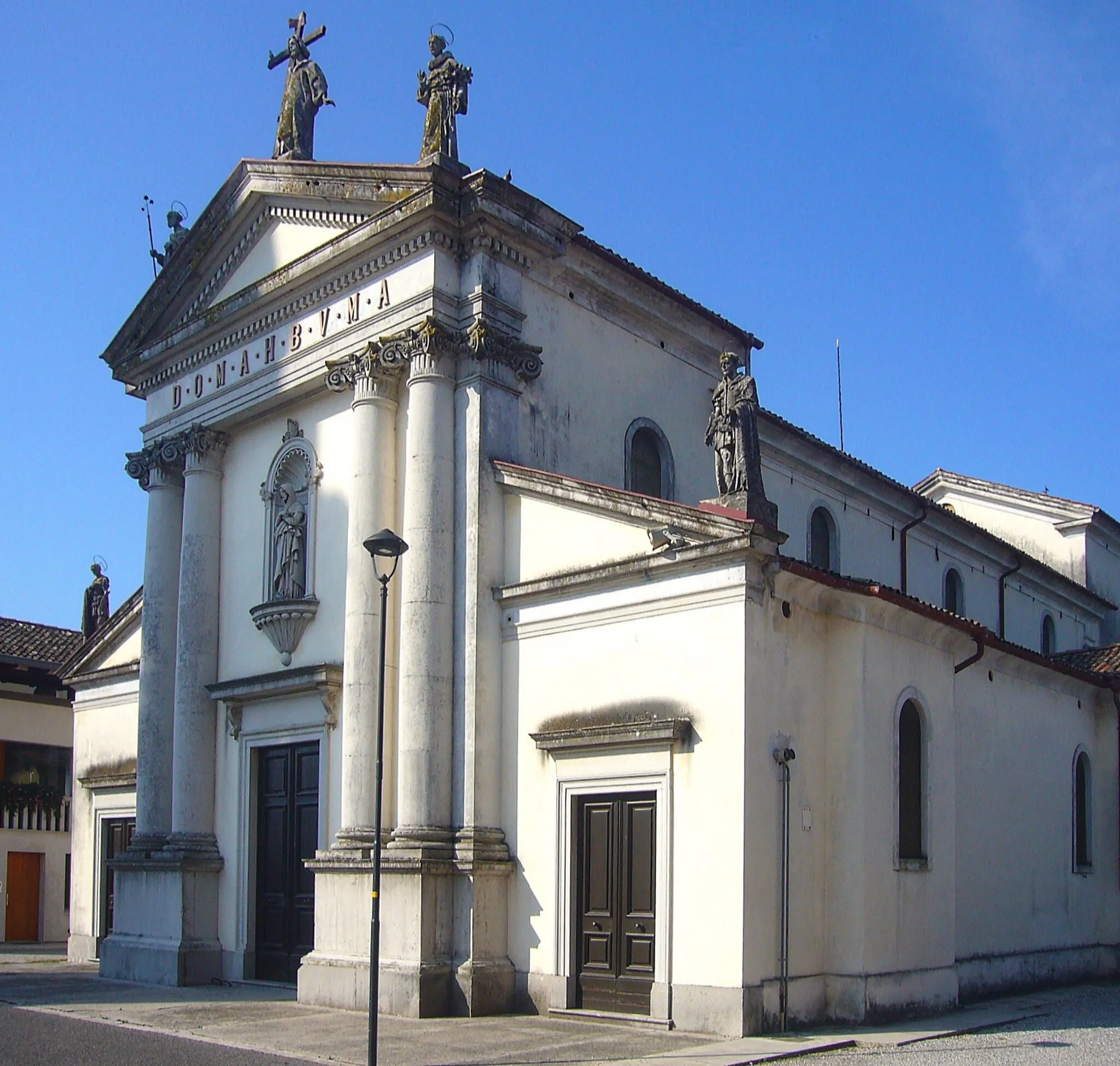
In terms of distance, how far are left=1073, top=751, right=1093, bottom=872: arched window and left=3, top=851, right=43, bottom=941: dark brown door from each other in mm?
22355

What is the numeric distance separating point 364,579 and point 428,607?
3.73 feet

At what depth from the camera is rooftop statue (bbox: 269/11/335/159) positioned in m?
21.1

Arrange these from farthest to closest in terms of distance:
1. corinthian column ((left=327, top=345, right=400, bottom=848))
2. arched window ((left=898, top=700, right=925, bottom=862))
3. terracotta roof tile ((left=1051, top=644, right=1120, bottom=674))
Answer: terracotta roof tile ((left=1051, top=644, right=1120, bottom=674))
corinthian column ((left=327, top=345, right=400, bottom=848))
arched window ((left=898, top=700, right=925, bottom=862))

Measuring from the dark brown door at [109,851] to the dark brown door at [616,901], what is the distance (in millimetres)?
10812

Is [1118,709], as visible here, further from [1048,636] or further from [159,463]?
[159,463]

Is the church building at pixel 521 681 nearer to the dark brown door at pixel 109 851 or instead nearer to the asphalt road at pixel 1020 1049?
the dark brown door at pixel 109 851

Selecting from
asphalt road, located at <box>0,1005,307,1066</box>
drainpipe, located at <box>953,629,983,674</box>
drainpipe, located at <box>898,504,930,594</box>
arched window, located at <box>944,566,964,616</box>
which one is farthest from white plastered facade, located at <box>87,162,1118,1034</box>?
arched window, located at <box>944,566,964,616</box>

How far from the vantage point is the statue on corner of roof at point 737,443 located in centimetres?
1495

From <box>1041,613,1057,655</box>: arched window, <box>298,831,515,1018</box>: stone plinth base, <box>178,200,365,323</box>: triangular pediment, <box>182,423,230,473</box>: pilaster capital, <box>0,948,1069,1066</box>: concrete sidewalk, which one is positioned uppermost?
<box>178,200,365,323</box>: triangular pediment

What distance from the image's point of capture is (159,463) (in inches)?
866

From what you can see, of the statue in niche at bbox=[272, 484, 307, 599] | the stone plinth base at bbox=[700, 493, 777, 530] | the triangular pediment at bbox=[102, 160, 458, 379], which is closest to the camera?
the stone plinth base at bbox=[700, 493, 777, 530]

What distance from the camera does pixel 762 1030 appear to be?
13.5 m

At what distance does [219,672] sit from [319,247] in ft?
21.9

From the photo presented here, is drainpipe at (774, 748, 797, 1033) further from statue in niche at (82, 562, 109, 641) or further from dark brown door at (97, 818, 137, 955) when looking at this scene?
statue in niche at (82, 562, 109, 641)
